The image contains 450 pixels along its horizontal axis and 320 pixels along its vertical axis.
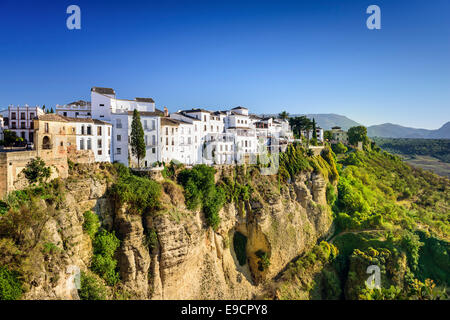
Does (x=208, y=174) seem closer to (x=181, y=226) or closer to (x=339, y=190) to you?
(x=181, y=226)

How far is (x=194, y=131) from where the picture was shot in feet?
126

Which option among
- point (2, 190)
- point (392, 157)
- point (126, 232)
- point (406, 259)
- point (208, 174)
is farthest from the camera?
point (392, 157)

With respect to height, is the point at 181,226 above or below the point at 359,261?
above

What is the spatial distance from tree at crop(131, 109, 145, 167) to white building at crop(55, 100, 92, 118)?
6.77m

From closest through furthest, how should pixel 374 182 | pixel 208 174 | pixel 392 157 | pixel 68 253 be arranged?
pixel 68 253
pixel 208 174
pixel 374 182
pixel 392 157

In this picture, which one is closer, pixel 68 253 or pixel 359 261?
pixel 68 253

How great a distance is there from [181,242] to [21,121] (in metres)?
21.7

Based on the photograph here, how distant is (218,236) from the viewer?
31.5 meters

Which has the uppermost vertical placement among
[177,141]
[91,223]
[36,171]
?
[177,141]

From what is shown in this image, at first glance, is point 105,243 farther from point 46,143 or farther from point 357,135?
point 357,135

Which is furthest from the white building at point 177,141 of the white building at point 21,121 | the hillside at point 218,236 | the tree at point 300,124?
the tree at point 300,124

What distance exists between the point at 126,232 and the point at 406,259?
3595 centimetres

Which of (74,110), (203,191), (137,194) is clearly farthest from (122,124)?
(203,191)

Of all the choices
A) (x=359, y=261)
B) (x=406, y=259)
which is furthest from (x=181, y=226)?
(x=406, y=259)
